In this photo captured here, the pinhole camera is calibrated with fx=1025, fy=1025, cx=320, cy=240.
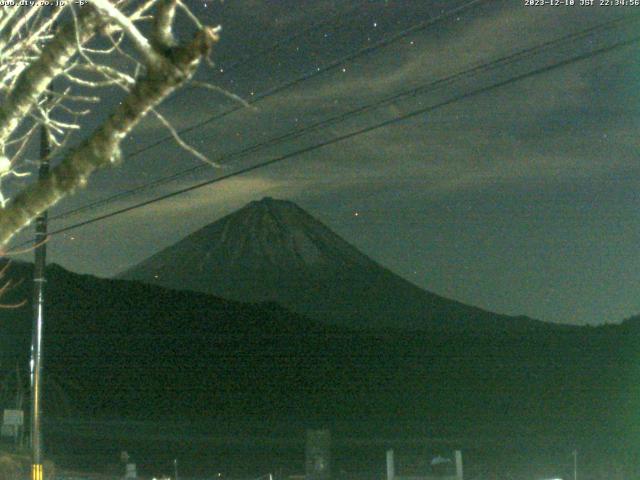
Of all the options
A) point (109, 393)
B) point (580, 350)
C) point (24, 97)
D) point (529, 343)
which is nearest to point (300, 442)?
point (109, 393)

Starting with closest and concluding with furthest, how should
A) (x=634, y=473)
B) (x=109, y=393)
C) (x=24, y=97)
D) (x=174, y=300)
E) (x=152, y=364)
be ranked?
(x=24, y=97), (x=634, y=473), (x=109, y=393), (x=152, y=364), (x=174, y=300)

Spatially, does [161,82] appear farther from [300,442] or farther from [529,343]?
[529,343]

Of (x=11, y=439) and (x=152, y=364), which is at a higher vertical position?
(x=152, y=364)

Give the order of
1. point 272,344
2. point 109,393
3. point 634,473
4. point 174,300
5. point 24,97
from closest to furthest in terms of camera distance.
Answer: point 24,97 → point 634,473 → point 109,393 → point 272,344 → point 174,300

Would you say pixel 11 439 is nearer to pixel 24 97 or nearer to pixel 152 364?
pixel 24 97

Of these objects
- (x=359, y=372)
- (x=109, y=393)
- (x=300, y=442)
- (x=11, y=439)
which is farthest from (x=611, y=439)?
(x=359, y=372)

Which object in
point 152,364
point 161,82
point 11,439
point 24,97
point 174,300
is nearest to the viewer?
point 161,82

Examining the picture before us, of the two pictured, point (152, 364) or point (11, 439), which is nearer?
point (11, 439)

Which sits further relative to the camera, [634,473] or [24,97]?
[634,473]

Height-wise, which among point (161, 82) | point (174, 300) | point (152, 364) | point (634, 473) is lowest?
point (634, 473)
